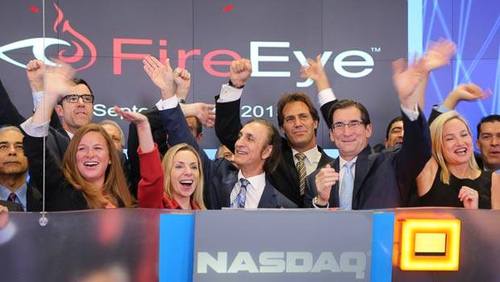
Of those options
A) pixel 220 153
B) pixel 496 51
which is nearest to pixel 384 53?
pixel 496 51

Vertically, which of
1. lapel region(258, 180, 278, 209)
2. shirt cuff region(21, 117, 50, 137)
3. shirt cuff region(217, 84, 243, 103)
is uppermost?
shirt cuff region(217, 84, 243, 103)

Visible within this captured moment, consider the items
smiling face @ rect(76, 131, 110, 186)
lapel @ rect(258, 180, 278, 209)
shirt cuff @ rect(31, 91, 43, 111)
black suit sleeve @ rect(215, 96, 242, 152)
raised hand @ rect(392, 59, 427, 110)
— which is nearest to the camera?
raised hand @ rect(392, 59, 427, 110)

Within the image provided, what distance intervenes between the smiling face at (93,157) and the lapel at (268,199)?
2.68ft

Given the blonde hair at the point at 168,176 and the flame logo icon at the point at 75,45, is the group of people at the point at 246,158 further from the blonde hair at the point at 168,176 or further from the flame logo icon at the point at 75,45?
the flame logo icon at the point at 75,45

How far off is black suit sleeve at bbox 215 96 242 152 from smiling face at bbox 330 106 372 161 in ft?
2.81

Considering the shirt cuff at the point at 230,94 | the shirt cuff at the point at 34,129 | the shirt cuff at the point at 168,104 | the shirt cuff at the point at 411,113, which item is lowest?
the shirt cuff at the point at 34,129

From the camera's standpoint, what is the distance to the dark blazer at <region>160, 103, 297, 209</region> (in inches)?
146

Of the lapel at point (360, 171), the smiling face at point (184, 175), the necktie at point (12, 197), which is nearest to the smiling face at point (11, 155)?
the necktie at point (12, 197)

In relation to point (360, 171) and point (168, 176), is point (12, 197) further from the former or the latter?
point (360, 171)

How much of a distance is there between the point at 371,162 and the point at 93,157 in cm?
130

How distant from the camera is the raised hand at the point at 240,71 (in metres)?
4.17

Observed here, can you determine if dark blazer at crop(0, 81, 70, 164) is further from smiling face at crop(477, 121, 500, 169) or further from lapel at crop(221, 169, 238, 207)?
smiling face at crop(477, 121, 500, 169)

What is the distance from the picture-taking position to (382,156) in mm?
3328

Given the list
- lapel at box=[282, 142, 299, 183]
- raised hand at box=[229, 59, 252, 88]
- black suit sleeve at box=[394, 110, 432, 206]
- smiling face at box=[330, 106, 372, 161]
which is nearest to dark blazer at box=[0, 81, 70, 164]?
raised hand at box=[229, 59, 252, 88]
